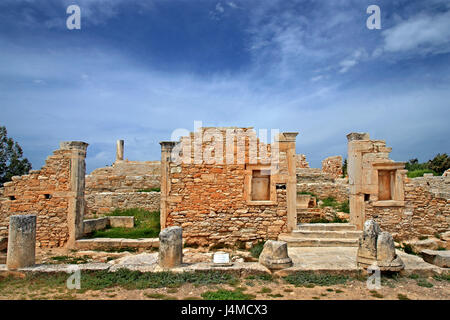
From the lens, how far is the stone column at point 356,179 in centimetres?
1016

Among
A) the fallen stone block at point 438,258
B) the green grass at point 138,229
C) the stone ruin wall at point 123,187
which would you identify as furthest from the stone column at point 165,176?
the fallen stone block at point 438,258

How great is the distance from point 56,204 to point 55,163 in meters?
1.54

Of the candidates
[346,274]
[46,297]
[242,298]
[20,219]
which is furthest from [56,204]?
[346,274]

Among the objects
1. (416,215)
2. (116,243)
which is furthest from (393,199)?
(116,243)

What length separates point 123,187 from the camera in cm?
1786

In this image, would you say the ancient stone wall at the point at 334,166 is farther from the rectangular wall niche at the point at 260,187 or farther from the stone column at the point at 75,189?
the stone column at the point at 75,189

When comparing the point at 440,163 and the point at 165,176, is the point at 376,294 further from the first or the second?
the point at 440,163

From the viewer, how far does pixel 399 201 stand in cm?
1002

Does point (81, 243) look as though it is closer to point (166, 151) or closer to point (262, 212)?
point (166, 151)

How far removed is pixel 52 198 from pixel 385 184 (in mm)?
12591

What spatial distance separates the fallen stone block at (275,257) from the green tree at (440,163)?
2427cm

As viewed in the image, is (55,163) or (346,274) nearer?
(346,274)

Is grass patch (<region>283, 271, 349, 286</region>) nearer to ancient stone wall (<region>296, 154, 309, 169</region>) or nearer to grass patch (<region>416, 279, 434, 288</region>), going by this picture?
grass patch (<region>416, 279, 434, 288</region>)

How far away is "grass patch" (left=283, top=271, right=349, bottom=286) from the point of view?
6.02m
